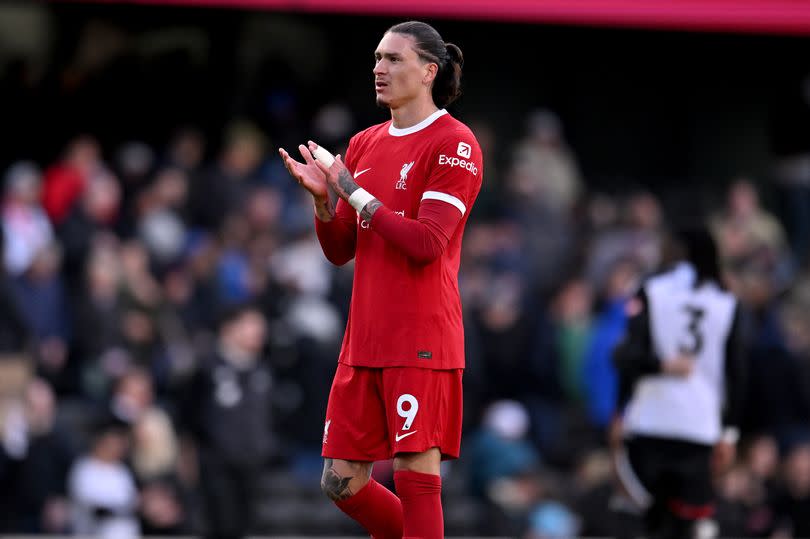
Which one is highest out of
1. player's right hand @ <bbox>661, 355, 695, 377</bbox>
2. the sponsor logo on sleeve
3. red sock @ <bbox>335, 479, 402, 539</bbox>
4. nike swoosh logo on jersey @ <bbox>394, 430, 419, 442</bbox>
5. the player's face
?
the player's face

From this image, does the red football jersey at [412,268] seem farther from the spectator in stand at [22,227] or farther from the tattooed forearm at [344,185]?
the spectator in stand at [22,227]

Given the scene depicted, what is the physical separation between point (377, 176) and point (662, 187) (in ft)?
38.6

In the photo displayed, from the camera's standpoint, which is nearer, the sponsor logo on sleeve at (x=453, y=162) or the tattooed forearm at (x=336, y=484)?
the sponsor logo on sleeve at (x=453, y=162)

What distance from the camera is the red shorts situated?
6137 millimetres

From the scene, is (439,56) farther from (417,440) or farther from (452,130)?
(417,440)

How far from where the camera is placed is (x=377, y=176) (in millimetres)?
6406

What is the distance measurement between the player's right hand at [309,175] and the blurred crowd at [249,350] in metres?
5.47

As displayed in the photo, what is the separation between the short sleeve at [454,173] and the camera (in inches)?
243

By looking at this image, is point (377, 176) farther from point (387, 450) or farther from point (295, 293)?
point (295, 293)

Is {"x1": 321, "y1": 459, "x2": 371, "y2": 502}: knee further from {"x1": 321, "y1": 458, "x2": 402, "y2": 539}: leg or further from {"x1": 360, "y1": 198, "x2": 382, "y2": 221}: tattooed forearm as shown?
{"x1": 360, "y1": 198, "x2": 382, "y2": 221}: tattooed forearm

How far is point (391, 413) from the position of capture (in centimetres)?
617

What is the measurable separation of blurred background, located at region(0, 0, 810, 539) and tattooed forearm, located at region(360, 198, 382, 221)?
2818mm

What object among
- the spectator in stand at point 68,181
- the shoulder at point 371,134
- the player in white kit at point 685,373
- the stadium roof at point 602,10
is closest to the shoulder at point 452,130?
the shoulder at point 371,134

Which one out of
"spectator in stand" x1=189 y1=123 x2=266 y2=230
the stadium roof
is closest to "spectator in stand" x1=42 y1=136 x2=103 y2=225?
"spectator in stand" x1=189 y1=123 x2=266 y2=230
